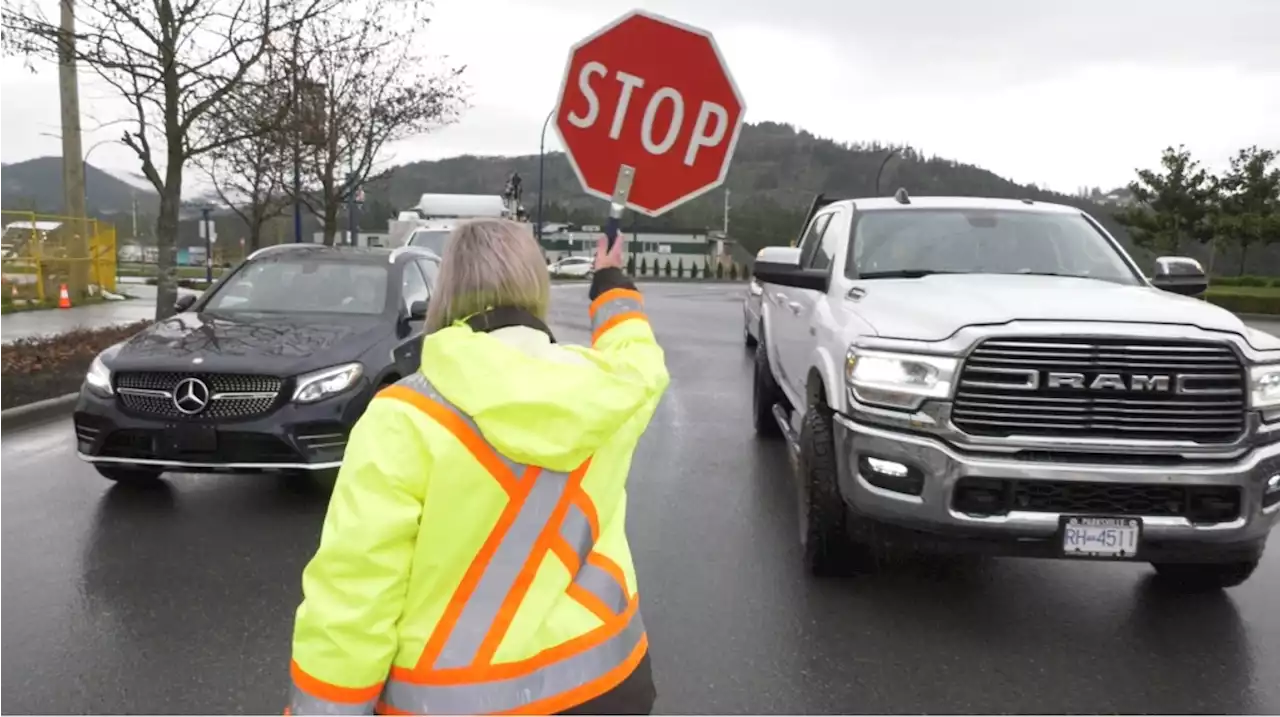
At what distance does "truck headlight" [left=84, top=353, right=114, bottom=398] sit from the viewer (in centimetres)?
620

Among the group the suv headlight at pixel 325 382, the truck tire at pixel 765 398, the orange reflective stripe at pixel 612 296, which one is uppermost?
the orange reflective stripe at pixel 612 296

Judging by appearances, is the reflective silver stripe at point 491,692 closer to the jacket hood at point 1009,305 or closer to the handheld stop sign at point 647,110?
the handheld stop sign at point 647,110

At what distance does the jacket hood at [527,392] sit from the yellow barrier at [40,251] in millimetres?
21443

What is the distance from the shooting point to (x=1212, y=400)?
4.30 m

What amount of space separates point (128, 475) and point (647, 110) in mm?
5338

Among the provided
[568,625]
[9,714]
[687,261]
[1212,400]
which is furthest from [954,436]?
[687,261]

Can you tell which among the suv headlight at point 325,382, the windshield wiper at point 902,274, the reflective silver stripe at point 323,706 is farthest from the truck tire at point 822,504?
the reflective silver stripe at point 323,706

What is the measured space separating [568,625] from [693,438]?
7025 millimetres

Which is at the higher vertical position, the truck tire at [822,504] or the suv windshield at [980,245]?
the suv windshield at [980,245]

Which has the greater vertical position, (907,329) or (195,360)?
(907,329)

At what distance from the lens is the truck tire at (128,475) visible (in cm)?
637

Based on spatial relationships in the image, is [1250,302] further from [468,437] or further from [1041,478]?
[468,437]

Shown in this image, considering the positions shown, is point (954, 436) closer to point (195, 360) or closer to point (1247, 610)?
point (1247, 610)

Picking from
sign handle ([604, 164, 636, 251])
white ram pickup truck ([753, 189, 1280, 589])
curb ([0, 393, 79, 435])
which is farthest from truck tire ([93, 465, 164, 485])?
sign handle ([604, 164, 636, 251])
